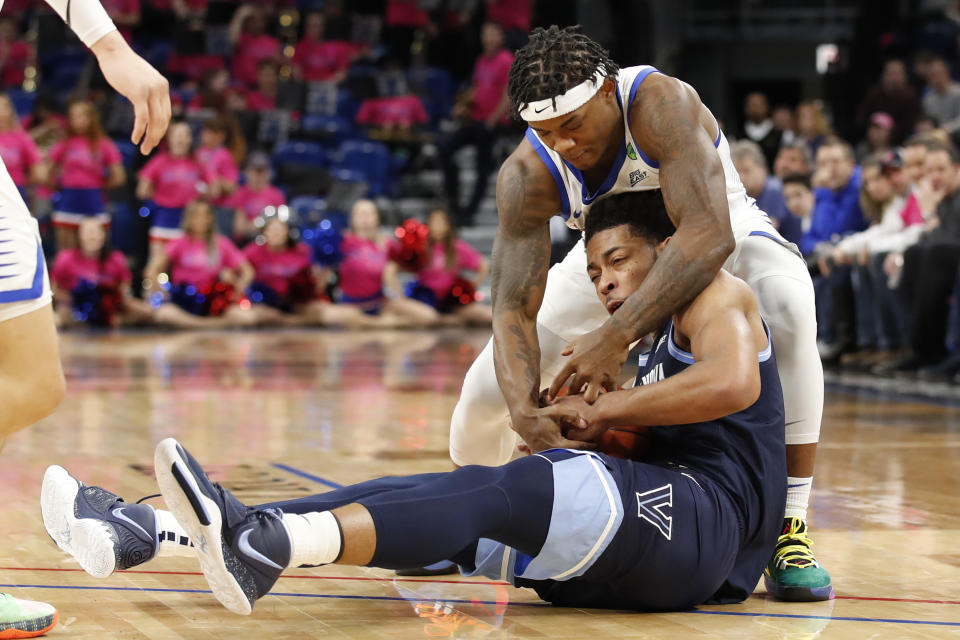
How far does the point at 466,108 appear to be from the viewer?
14719 millimetres

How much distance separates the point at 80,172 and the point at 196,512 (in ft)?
35.1

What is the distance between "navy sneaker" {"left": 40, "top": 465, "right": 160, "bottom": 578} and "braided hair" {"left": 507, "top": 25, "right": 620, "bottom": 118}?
1.26 m

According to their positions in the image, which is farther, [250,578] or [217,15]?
[217,15]

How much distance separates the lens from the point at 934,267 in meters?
7.84

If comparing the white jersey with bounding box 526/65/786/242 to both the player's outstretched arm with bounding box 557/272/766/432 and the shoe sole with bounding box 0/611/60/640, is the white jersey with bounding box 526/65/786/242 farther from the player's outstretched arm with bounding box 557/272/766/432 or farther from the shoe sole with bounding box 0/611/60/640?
the shoe sole with bounding box 0/611/60/640

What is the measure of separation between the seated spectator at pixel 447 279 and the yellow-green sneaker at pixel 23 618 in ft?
32.8

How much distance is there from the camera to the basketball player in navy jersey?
8.13 feet

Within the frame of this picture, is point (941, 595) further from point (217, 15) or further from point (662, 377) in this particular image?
point (217, 15)

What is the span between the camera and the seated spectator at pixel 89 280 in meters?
12.0

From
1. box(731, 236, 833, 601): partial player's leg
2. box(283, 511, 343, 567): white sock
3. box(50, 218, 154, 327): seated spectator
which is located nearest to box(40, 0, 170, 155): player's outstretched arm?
box(283, 511, 343, 567): white sock

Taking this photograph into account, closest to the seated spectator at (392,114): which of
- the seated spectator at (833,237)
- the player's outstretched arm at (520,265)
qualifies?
the seated spectator at (833,237)

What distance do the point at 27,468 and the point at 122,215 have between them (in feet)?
29.5

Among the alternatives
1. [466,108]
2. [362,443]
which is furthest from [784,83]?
[362,443]

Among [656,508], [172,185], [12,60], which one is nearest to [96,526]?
[656,508]
